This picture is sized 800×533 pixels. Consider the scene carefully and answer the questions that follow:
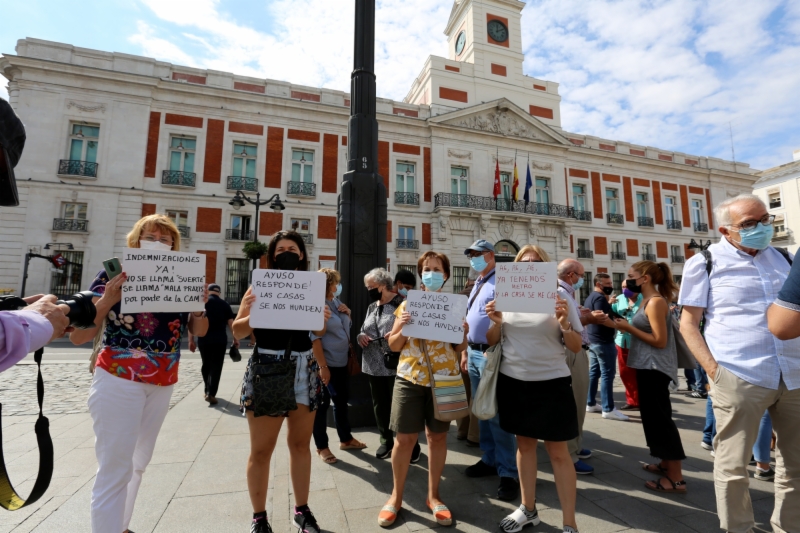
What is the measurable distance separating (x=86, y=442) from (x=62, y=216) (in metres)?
18.2

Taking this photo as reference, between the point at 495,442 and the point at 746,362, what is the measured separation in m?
1.81

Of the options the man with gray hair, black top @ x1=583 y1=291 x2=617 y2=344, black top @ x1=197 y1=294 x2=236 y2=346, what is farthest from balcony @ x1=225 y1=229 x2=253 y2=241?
the man with gray hair

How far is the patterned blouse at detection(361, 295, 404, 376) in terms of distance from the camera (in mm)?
3762

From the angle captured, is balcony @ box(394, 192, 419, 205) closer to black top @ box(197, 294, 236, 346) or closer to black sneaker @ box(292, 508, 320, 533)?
black top @ box(197, 294, 236, 346)

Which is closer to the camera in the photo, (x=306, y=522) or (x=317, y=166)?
(x=306, y=522)

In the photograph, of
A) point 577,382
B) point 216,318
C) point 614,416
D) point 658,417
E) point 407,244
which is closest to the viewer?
point 658,417

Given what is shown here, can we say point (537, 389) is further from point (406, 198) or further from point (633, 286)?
point (406, 198)

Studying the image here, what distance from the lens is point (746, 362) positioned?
7.75 ft

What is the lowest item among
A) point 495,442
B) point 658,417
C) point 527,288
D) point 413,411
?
point 495,442

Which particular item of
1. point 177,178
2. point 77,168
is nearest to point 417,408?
point 177,178

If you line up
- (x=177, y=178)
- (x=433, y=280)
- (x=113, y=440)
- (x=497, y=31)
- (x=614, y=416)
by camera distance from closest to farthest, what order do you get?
(x=113, y=440), (x=433, y=280), (x=614, y=416), (x=177, y=178), (x=497, y=31)

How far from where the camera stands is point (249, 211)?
65.7 ft

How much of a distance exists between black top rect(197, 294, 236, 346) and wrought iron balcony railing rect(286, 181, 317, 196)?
1486 cm

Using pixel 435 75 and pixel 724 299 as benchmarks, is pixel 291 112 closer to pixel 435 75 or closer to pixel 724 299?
pixel 435 75
